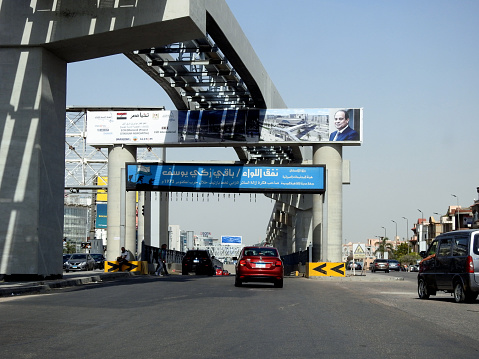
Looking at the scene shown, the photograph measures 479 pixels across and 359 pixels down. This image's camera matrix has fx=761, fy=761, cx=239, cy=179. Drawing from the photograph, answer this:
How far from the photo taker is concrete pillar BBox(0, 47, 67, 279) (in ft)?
86.8

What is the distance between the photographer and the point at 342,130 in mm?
44938

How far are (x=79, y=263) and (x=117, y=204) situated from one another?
509 inches

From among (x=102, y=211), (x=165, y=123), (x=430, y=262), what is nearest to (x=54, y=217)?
(x=430, y=262)

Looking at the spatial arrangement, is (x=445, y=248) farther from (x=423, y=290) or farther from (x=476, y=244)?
(x=423, y=290)

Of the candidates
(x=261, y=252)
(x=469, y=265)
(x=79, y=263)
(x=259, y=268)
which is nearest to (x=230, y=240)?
(x=79, y=263)

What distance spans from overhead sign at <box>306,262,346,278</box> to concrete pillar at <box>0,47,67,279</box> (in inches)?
740

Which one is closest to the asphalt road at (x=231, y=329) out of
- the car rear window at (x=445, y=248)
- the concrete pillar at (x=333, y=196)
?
the car rear window at (x=445, y=248)

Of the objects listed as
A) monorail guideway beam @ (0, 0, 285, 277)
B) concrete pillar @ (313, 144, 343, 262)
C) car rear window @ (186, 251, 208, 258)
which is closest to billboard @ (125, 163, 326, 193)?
concrete pillar @ (313, 144, 343, 262)

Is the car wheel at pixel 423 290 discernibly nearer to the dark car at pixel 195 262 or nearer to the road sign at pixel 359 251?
the dark car at pixel 195 262

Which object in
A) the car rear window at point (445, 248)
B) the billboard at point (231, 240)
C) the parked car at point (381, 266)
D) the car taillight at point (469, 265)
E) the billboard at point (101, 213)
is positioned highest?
the billboard at point (101, 213)

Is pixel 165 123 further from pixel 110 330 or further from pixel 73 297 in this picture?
pixel 110 330

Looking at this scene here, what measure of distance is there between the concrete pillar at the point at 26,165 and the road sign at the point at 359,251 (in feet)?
88.4

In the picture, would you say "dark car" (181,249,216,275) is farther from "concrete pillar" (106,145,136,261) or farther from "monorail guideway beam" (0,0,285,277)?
"monorail guideway beam" (0,0,285,277)

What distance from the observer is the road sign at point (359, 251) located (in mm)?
50438
